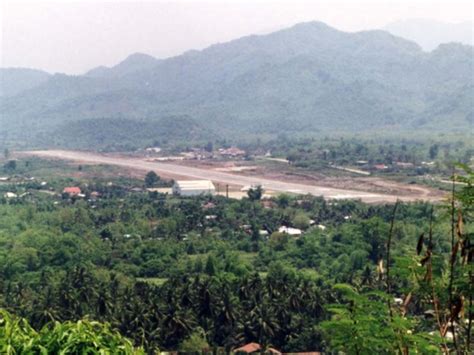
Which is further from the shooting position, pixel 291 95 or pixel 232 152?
pixel 291 95

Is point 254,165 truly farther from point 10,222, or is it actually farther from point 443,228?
point 443,228

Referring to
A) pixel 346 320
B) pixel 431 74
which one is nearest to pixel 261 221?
pixel 346 320

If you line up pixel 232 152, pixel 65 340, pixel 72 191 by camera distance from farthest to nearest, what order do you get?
pixel 232 152, pixel 72 191, pixel 65 340

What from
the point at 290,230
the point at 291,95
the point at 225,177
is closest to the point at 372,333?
the point at 290,230

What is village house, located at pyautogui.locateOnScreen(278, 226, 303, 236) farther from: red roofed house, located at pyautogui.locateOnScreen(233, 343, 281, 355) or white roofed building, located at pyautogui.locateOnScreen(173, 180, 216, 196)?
red roofed house, located at pyautogui.locateOnScreen(233, 343, 281, 355)

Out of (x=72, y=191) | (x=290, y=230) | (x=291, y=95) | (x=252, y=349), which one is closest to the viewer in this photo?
(x=252, y=349)

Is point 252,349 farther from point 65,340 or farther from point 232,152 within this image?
point 232,152
